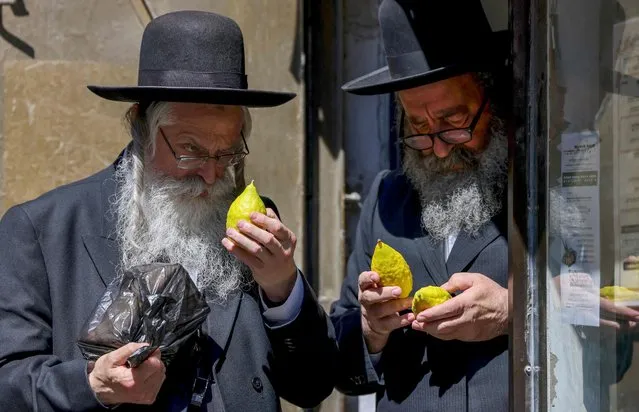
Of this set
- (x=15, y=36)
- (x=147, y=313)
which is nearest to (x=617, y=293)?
(x=147, y=313)

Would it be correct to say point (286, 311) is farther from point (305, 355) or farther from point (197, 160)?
point (197, 160)

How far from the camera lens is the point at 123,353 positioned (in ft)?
9.25

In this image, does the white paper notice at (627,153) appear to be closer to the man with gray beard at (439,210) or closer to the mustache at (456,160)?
the man with gray beard at (439,210)

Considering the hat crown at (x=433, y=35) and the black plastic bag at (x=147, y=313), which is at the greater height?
the hat crown at (x=433, y=35)

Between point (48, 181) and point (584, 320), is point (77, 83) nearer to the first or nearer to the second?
point (48, 181)

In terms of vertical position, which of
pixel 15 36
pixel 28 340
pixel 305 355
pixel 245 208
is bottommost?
pixel 305 355

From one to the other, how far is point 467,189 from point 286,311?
727 mm

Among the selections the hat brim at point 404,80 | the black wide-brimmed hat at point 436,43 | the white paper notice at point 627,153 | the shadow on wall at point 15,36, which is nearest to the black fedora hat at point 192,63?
the hat brim at point 404,80

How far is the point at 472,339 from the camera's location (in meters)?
3.14

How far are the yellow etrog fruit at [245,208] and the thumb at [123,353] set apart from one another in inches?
19.5

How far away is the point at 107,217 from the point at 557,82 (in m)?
1.48

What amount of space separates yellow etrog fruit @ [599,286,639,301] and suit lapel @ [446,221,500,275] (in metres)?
0.68

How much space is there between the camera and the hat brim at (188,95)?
3322mm

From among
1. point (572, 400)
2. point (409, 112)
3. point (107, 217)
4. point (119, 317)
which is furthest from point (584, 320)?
point (107, 217)
